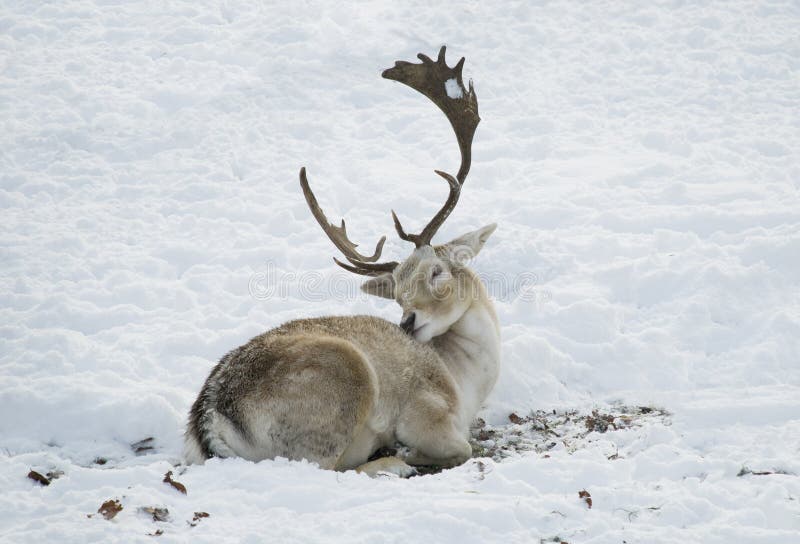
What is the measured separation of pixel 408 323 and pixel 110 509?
324cm

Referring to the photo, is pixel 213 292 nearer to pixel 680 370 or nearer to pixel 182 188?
pixel 182 188

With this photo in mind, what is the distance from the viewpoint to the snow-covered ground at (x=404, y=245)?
5207 millimetres

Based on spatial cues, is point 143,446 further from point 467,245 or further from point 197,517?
point 467,245

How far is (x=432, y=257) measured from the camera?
782 centimetres

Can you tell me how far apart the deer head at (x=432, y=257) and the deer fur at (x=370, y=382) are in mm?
13

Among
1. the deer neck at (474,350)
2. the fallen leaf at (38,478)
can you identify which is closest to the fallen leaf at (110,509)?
the fallen leaf at (38,478)

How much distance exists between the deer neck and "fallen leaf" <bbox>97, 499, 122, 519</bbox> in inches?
129

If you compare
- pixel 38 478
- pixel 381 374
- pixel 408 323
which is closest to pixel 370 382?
pixel 381 374

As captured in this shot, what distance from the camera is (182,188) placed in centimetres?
1159

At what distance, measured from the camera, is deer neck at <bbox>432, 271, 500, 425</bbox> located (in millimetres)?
7559

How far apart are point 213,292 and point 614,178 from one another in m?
5.58

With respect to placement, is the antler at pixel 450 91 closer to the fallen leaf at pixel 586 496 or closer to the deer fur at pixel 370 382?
the deer fur at pixel 370 382

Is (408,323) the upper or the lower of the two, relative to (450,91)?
lower

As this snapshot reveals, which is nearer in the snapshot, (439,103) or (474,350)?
(474,350)
